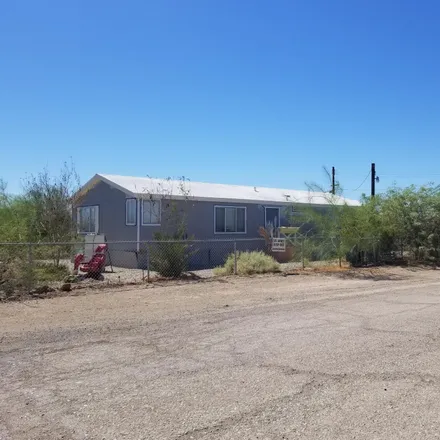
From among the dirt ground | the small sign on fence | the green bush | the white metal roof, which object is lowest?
the dirt ground

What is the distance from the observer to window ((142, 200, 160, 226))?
18.9 meters

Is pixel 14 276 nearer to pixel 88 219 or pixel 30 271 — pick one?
pixel 30 271

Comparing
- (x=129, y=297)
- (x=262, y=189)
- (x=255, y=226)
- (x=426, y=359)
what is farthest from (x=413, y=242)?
(x=426, y=359)

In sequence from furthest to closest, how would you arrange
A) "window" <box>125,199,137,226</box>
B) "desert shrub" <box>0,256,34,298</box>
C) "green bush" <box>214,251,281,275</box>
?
"window" <box>125,199,137,226</box>
"green bush" <box>214,251,281,275</box>
"desert shrub" <box>0,256,34,298</box>

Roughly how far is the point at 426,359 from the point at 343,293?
20.3ft

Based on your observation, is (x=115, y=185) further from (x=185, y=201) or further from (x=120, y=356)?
(x=120, y=356)

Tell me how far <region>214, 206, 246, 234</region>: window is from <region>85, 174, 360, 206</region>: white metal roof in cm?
49

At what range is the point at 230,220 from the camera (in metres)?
21.5

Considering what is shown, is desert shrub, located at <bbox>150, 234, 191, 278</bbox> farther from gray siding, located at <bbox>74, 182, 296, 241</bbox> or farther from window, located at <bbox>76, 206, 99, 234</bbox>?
window, located at <bbox>76, 206, 99, 234</bbox>

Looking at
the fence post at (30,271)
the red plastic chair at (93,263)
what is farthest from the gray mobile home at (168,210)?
the fence post at (30,271)

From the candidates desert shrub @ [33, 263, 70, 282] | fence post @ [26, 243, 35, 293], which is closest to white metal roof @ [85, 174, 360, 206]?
desert shrub @ [33, 263, 70, 282]

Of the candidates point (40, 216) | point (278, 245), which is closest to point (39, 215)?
point (40, 216)

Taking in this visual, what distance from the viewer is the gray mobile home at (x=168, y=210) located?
18.8m

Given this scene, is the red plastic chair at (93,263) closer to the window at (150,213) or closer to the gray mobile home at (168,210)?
the gray mobile home at (168,210)
